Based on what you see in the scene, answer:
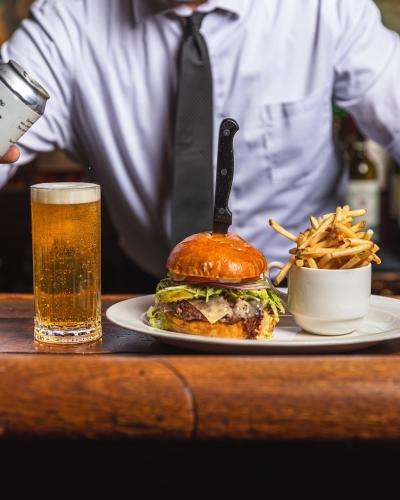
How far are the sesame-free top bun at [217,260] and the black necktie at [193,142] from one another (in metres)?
1.02

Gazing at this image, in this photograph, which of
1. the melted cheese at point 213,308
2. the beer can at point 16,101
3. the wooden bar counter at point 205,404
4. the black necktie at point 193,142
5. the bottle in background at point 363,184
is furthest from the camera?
the bottle in background at point 363,184

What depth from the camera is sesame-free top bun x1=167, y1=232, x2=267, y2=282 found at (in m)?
1.27

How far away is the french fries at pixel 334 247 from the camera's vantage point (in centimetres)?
127

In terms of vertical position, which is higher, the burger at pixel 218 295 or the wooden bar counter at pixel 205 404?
the burger at pixel 218 295

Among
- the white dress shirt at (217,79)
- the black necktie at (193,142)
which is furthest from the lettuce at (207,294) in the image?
the white dress shirt at (217,79)

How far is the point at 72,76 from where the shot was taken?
2.57m

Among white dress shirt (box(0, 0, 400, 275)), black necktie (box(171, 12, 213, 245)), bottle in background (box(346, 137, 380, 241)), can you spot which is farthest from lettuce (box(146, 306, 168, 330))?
bottle in background (box(346, 137, 380, 241))

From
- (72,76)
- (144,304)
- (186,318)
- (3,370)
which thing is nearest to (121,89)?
(72,76)

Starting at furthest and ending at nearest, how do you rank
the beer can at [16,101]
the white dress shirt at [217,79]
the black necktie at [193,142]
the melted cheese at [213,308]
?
the white dress shirt at [217,79] → the black necktie at [193,142] → the melted cheese at [213,308] → the beer can at [16,101]

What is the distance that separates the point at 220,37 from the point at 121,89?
1.20 feet

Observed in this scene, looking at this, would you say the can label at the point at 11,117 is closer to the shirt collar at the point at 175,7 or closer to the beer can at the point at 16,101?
the beer can at the point at 16,101

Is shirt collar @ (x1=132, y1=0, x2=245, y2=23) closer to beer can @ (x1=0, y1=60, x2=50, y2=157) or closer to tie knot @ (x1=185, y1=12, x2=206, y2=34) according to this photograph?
tie knot @ (x1=185, y1=12, x2=206, y2=34)

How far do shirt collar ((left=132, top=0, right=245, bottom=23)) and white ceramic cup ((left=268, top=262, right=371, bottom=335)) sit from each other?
140 centimetres

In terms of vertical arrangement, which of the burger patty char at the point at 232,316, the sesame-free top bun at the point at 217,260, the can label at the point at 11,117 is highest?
the can label at the point at 11,117
